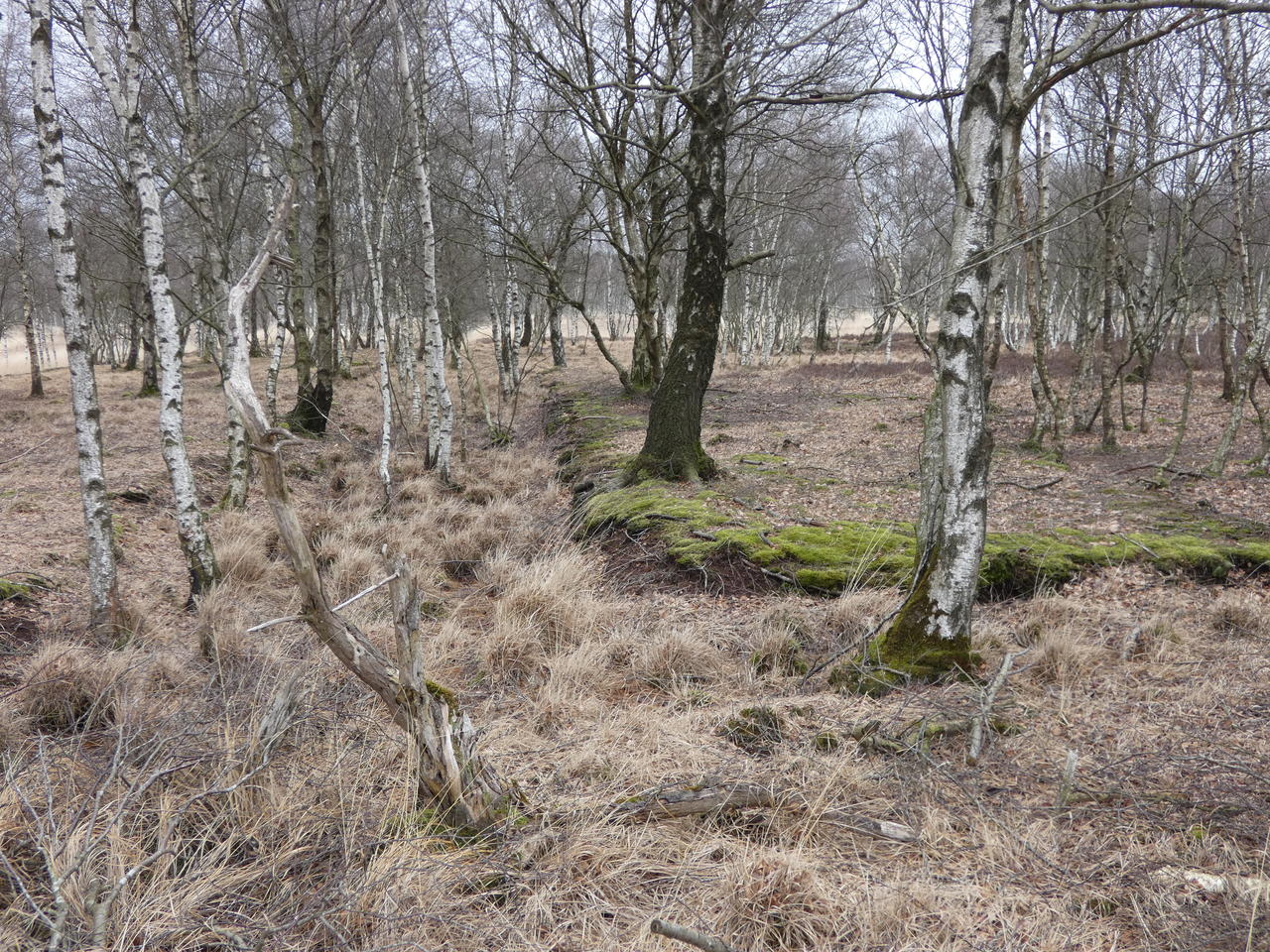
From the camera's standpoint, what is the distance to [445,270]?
16.8 m

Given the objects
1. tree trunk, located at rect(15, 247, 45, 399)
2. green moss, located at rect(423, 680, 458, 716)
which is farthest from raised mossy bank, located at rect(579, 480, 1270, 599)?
tree trunk, located at rect(15, 247, 45, 399)

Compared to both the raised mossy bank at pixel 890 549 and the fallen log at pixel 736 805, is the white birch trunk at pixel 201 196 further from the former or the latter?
the fallen log at pixel 736 805

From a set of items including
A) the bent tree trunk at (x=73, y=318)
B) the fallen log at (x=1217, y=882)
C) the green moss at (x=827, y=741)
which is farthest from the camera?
the bent tree trunk at (x=73, y=318)

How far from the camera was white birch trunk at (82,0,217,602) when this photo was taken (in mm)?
5176

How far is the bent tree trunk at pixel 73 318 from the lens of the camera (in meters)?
4.45

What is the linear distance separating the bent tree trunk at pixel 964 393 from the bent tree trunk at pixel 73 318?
17.2ft

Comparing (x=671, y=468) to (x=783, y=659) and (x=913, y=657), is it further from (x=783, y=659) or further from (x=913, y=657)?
(x=913, y=657)

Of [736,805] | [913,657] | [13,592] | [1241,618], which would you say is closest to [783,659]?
[913,657]

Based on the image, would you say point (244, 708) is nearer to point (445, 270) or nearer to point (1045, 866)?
point (1045, 866)

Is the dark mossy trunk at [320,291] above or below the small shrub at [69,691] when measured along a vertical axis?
above

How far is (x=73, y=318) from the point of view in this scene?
470 centimetres

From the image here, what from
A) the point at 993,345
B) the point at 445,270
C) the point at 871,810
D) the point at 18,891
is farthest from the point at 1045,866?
the point at 445,270

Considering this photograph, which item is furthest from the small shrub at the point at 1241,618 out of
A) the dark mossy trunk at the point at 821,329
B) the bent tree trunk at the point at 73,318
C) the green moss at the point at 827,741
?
the dark mossy trunk at the point at 821,329

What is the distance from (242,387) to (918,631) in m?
3.51
